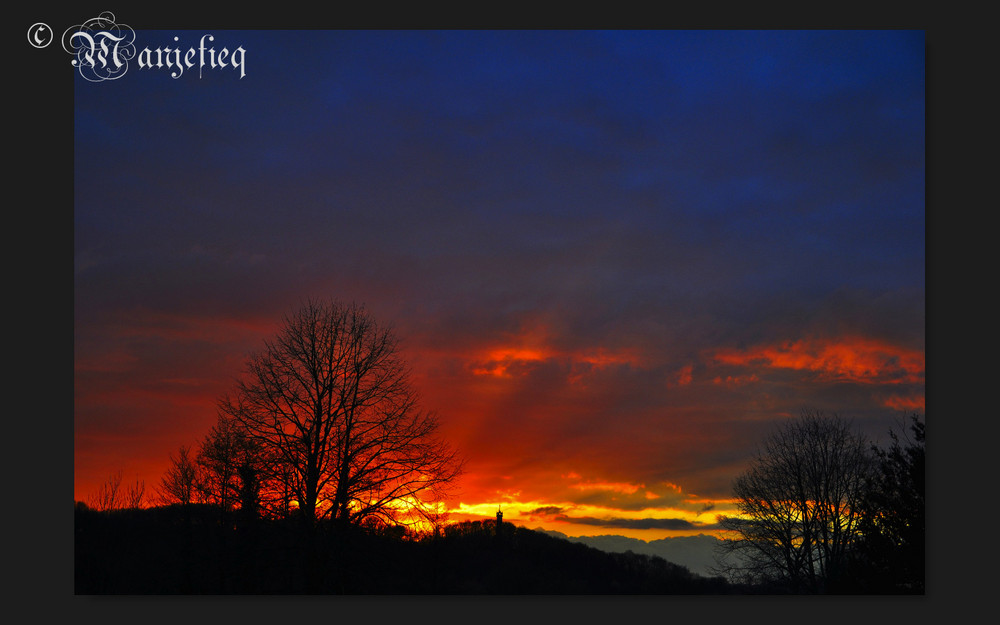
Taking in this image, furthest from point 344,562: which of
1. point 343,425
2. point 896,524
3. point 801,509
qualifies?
point 801,509

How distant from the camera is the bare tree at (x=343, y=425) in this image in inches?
856

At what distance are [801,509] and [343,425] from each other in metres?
18.8

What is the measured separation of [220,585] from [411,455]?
5.92 metres

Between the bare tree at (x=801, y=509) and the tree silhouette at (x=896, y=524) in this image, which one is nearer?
the tree silhouette at (x=896, y=524)

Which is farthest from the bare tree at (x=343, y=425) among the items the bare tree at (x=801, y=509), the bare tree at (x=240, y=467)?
the bare tree at (x=801, y=509)

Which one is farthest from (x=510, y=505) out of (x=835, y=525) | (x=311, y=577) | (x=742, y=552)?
(x=835, y=525)

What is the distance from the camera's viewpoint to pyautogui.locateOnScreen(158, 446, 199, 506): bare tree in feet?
71.5

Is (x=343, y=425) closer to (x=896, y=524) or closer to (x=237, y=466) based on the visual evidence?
(x=237, y=466)

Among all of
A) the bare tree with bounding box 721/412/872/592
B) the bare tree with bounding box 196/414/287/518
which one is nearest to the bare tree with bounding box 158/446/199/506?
the bare tree with bounding box 196/414/287/518

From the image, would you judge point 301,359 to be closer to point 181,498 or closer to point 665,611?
point 181,498

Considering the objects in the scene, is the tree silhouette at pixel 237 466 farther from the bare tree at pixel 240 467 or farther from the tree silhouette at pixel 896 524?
the tree silhouette at pixel 896 524

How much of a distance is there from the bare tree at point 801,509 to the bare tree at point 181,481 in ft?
46.7

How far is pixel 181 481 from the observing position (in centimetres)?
2383

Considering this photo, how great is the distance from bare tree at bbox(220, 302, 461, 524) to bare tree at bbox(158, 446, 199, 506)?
70.7 inches
